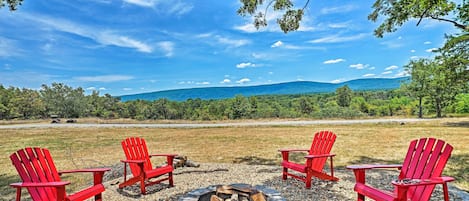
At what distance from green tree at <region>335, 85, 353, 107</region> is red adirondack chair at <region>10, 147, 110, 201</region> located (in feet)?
82.5

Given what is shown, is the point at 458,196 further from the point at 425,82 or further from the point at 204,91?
the point at 204,91

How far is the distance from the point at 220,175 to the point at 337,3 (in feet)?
16.7

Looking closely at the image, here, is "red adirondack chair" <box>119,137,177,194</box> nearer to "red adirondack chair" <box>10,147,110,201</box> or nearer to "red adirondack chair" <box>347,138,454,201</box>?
"red adirondack chair" <box>10,147,110,201</box>

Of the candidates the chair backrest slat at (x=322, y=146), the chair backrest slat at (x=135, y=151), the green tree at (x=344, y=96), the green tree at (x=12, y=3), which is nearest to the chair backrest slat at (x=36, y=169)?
the chair backrest slat at (x=135, y=151)

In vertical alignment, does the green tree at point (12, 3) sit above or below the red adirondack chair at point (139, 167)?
above

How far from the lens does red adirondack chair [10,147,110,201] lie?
2.26m

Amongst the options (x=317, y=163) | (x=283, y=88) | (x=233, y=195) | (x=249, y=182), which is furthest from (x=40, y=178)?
(x=283, y=88)

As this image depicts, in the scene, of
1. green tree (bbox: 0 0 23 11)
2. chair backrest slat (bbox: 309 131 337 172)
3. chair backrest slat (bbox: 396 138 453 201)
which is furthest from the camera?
green tree (bbox: 0 0 23 11)

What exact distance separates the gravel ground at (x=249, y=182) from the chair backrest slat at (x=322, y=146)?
29cm

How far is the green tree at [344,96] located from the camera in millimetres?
25003

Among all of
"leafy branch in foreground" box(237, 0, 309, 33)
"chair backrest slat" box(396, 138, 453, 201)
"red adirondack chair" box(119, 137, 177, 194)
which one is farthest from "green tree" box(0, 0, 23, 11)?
"chair backrest slat" box(396, 138, 453, 201)

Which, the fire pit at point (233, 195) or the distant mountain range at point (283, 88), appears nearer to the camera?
the fire pit at point (233, 195)

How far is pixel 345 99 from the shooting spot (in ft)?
82.5

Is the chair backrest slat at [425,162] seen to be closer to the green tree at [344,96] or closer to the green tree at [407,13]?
the green tree at [407,13]
